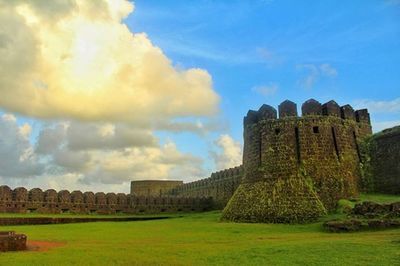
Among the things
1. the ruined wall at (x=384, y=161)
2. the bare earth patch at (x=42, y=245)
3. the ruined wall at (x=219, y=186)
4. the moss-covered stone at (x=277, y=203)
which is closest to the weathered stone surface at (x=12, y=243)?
the bare earth patch at (x=42, y=245)

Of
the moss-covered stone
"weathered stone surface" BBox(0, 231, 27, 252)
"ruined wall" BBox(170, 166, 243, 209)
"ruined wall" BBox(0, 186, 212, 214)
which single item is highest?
"ruined wall" BBox(170, 166, 243, 209)

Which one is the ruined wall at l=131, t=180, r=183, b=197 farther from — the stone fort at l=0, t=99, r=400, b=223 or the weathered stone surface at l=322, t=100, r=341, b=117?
the weathered stone surface at l=322, t=100, r=341, b=117

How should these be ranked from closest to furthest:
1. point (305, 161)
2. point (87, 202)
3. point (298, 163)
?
point (305, 161), point (298, 163), point (87, 202)

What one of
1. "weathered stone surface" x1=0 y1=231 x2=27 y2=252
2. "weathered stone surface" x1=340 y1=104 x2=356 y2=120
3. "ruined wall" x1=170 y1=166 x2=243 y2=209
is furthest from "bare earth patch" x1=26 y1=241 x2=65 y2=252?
"ruined wall" x1=170 y1=166 x2=243 y2=209

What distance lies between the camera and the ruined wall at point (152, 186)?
232 ft

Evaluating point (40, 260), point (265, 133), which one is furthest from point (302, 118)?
point (40, 260)

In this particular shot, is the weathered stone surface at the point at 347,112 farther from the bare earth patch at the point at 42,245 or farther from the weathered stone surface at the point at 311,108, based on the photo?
the bare earth patch at the point at 42,245

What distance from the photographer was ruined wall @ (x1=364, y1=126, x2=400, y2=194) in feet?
83.4

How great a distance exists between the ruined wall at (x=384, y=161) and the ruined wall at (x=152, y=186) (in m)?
46.2

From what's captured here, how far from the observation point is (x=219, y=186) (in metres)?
45.7

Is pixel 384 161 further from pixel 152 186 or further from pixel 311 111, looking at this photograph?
pixel 152 186

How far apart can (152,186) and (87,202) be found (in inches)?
1280

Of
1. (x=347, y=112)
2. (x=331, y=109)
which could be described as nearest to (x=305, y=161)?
(x=331, y=109)

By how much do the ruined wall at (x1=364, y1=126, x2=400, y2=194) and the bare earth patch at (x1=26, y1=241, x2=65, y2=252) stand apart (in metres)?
19.8
